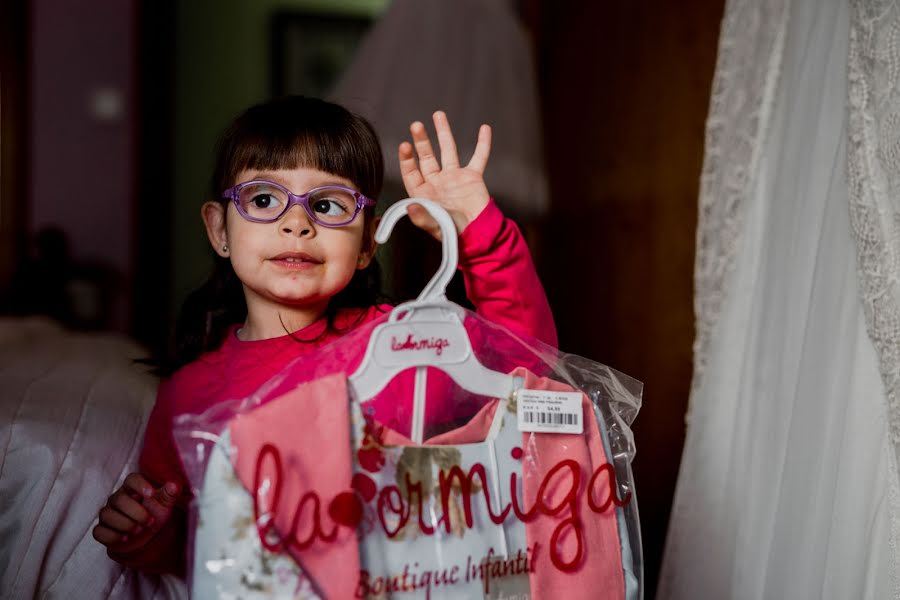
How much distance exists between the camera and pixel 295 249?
3.14ft

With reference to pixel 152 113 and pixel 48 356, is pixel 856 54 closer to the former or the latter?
pixel 48 356

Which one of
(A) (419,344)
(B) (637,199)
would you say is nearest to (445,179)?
(A) (419,344)

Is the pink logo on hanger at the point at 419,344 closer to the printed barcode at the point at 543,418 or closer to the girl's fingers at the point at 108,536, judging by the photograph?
the printed barcode at the point at 543,418

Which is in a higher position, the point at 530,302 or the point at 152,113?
the point at 152,113

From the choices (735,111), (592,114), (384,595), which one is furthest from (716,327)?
(592,114)

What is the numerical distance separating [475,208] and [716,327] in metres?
0.48

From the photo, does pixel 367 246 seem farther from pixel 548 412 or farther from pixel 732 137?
pixel 732 137

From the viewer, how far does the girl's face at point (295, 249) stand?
0.96 meters

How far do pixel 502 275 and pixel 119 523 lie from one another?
0.49 meters

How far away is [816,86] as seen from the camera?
3.42ft

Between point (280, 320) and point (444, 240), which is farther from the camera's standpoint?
point (280, 320)

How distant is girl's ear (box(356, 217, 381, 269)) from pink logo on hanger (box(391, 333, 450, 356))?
31 centimetres

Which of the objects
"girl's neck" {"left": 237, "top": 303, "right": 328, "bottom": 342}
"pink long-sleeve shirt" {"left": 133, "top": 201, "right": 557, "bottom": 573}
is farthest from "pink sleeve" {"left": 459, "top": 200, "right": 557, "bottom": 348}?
"girl's neck" {"left": 237, "top": 303, "right": 328, "bottom": 342}

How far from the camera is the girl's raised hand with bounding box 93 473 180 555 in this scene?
836 millimetres
